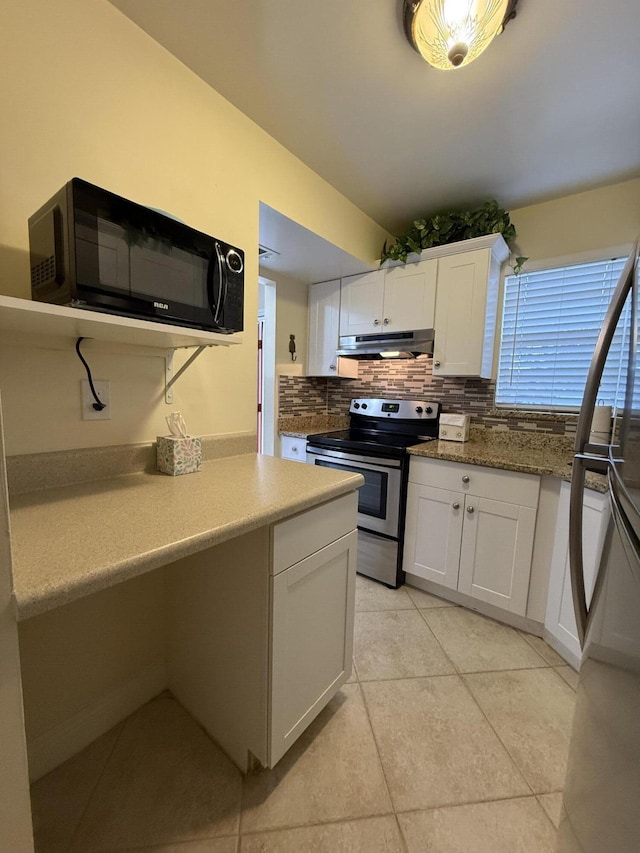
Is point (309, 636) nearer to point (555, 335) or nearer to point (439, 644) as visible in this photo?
point (439, 644)

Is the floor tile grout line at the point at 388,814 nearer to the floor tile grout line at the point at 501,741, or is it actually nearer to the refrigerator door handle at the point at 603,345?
the floor tile grout line at the point at 501,741

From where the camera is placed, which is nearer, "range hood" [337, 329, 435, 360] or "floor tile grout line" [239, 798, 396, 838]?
"floor tile grout line" [239, 798, 396, 838]

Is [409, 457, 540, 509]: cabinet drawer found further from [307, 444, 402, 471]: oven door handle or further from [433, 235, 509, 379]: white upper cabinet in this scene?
[433, 235, 509, 379]: white upper cabinet

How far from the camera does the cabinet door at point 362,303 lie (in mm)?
2443

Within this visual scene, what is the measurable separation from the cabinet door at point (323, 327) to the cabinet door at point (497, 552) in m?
1.45

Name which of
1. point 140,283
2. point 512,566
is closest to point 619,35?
point 140,283

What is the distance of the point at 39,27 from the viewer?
0.92 metres

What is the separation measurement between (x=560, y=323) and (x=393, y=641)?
2.08m

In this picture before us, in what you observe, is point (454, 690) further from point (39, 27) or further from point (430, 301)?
point (39, 27)

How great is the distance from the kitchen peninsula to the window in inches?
65.4

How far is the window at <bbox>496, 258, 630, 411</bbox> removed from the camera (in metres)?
1.99

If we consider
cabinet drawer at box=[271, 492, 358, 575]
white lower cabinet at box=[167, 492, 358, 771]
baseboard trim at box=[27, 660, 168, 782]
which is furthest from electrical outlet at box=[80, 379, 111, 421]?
baseboard trim at box=[27, 660, 168, 782]

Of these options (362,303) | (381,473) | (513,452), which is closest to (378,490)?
(381,473)

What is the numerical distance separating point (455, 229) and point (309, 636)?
2.36 m
